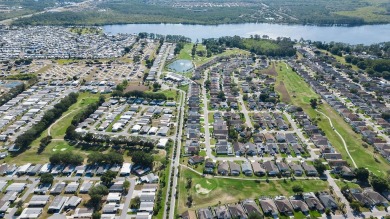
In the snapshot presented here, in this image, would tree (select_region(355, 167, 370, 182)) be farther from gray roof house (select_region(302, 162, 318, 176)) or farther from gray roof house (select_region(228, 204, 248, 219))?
gray roof house (select_region(228, 204, 248, 219))

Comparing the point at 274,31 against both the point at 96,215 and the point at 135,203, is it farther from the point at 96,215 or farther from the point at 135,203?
the point at 96,215

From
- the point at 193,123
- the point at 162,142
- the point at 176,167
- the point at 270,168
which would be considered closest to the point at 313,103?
the point at 193,123

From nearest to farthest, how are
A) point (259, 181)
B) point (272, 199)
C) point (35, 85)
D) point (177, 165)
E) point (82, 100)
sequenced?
point (272, 199), point (259, 181), point (177, 165), point (82, 100), point (35, 85)

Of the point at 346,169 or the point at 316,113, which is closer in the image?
the point at 346,169

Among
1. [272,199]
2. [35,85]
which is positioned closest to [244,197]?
[272,199]

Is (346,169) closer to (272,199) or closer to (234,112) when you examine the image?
(272,199)

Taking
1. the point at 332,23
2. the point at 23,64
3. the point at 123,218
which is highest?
the point at 332,23

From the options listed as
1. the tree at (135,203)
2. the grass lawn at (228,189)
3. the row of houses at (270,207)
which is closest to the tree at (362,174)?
the grass lawn at (228,189)

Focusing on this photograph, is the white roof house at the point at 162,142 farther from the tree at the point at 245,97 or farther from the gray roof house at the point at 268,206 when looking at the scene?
the tree at the point at 245,97
